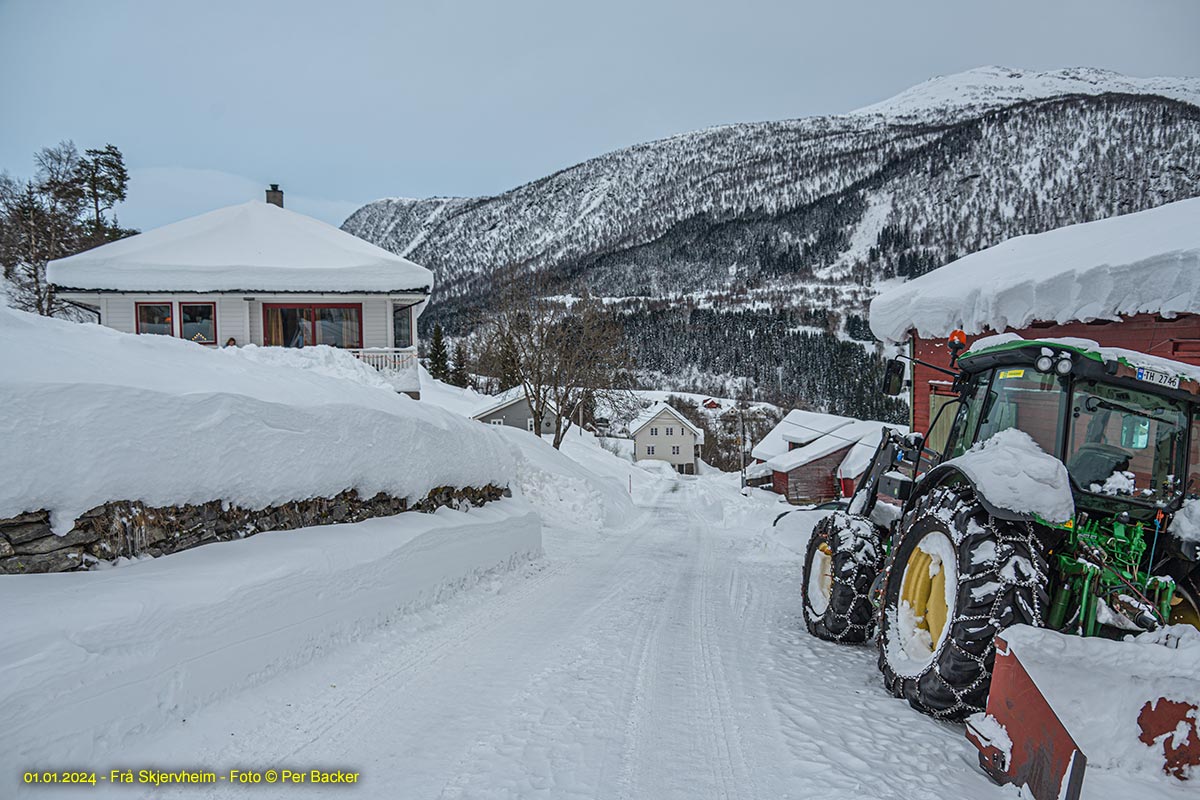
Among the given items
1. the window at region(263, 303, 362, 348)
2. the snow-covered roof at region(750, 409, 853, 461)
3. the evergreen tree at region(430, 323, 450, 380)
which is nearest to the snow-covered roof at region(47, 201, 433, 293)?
the window at region(263, 303, 362, 348)

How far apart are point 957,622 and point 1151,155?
21577 cm

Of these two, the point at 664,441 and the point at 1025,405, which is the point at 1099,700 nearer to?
the point at 1025,405

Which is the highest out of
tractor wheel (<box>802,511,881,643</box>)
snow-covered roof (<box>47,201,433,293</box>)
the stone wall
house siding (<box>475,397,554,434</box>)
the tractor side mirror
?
snow-covered roof (<box>47,201,433,293</box>)

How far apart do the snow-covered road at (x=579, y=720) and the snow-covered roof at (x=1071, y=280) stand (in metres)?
6.31

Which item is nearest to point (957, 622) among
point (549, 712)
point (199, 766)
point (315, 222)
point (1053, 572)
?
point (1053, 572)

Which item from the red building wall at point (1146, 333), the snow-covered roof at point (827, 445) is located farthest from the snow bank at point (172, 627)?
the snow-covered roof at point (827, 445)

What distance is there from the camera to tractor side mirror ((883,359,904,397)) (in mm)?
6230

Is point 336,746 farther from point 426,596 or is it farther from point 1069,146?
point 1069,146

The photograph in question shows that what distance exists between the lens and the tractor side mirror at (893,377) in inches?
245

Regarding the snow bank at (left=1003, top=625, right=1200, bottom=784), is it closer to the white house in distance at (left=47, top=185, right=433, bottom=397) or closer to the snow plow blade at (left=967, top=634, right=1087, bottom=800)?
the snow plow blade at (left=967, top=634, right=1087, bottom=800)

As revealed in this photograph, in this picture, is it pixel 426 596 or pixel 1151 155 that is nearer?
pixel 426 596

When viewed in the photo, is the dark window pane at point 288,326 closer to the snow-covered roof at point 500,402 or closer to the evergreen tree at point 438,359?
the snow-covered roof at point 500,402

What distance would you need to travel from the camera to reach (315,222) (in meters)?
23.3

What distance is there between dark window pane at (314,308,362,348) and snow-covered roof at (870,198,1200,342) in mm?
15270
